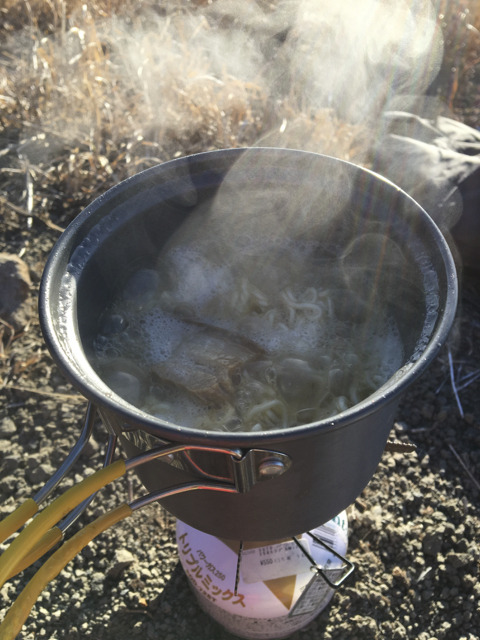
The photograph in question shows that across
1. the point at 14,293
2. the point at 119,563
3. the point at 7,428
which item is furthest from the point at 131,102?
the point at 119,563

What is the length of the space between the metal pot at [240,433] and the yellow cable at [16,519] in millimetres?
267

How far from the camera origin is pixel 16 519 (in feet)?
4.29

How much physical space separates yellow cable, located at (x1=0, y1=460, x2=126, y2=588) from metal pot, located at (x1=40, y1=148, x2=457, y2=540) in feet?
0.41

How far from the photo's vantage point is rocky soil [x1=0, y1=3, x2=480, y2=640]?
7.45 ft

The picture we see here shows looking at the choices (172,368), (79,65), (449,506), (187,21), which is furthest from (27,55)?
(449,506)

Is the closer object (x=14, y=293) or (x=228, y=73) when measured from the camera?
(x=14, y=293)

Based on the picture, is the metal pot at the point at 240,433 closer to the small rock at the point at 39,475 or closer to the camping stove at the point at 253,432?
the camping stove at the point at 253,432

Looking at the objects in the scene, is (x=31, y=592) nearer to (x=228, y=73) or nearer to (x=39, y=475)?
(x=39, y=475)

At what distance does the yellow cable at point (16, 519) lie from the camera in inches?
49.8

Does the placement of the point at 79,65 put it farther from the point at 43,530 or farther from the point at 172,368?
the point at 43,530

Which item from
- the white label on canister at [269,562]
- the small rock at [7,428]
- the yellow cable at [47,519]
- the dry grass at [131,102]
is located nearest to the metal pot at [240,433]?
the yellow cable at [47,519]

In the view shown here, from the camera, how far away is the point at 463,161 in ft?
10.6

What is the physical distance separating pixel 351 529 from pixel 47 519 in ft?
5.39

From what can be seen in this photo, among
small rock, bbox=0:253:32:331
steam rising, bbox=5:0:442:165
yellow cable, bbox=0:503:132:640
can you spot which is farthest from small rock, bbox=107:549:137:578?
steam rising, bbox=5:0:442:165
